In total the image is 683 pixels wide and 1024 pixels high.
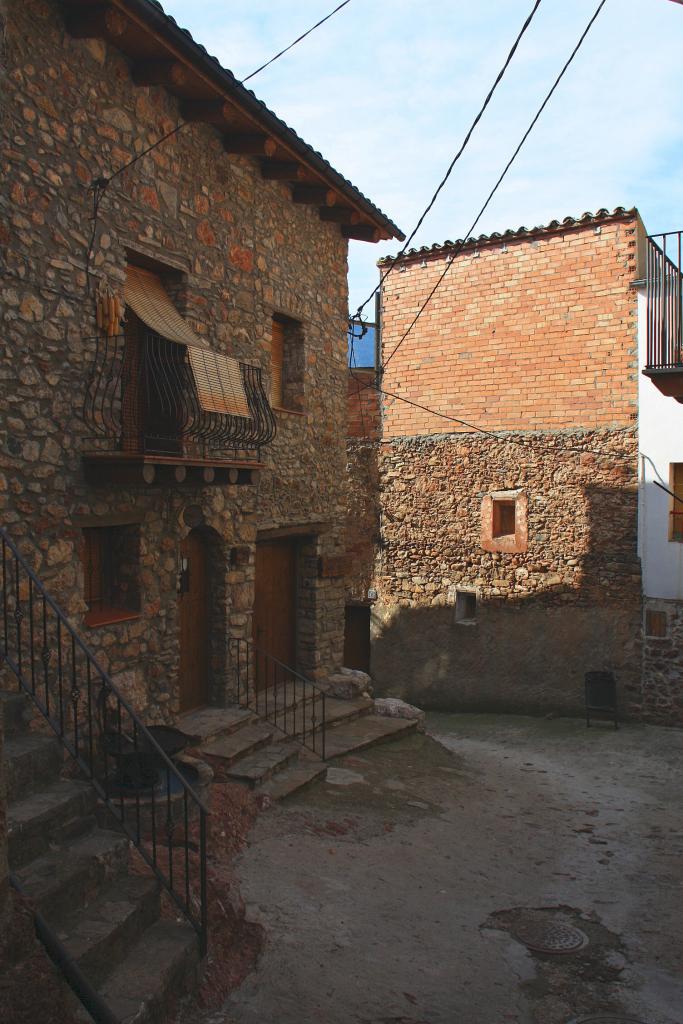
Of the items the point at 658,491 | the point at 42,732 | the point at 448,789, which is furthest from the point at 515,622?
the point at 42,732

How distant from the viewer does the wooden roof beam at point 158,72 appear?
7.11 metres

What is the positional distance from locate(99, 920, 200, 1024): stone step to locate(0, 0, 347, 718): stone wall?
9.67 ft

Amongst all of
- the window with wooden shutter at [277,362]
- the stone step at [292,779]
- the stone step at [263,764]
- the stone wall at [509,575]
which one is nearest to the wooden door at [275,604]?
the stone step at [263,764]

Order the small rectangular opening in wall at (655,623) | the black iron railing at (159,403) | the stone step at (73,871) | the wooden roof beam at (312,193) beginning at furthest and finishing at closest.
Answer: the small rectangular opening in wall at (655,623)
the wooden roof beam at (312,193)
the black iron railing at (159,403)
the stone step at (73,871)

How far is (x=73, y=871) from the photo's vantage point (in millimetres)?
4324

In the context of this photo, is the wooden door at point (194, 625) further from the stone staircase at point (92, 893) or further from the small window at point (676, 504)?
the small window at point (676, 504)

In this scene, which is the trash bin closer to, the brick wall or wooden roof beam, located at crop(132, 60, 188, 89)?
the brick wall

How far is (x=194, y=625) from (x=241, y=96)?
18.0 feet

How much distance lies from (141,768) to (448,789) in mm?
4025

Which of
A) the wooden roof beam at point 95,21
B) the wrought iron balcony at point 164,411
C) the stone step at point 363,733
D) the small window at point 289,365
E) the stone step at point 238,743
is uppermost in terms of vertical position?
the wooden roof beam at point 95,21

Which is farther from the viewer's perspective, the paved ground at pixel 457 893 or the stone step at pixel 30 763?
the stone step at pixel 30 763

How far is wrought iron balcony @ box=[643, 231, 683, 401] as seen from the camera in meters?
8.12

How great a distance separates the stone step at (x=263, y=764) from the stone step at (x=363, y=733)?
0.60 m

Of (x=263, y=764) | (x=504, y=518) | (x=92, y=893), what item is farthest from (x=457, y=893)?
(x=504, y=518)
